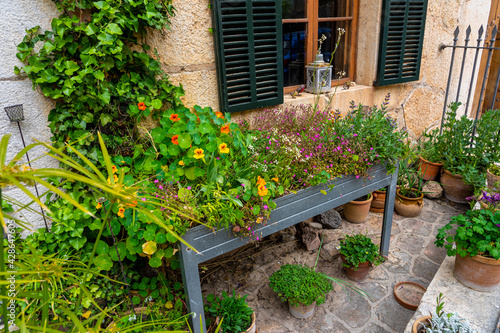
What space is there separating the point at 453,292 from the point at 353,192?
1.04 m

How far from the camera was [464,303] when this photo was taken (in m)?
2.29

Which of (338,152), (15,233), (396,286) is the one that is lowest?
(396,286)

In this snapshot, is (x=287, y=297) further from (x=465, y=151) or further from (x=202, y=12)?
(x=465, y=151)

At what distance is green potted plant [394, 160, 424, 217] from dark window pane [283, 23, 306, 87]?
5.10ft

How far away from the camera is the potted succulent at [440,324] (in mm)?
1848

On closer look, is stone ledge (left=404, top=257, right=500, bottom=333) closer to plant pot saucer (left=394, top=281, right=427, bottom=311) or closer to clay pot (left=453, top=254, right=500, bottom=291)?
clay pot (left=453, top=254, right=500, bottom=291)

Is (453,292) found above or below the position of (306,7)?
below

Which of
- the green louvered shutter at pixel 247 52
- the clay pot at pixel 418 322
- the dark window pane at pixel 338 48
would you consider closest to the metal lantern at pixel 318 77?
the dark window pane at pixel 338 48

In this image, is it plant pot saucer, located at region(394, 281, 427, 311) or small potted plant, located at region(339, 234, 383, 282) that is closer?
plant pot saucer, located at region(394, 281, 427, 311)

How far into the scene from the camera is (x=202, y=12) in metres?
2.23

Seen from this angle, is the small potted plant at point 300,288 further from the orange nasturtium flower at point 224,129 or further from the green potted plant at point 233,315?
the orange nasturtium flower at point 224,129

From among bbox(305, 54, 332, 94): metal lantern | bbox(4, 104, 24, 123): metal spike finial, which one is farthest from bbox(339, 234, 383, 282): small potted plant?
bbox(4, 104, 24, 123): metal spike finial

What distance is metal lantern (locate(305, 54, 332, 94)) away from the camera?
9.78 feet

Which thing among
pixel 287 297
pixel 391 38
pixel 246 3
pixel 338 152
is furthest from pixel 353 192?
pixel 391 38
